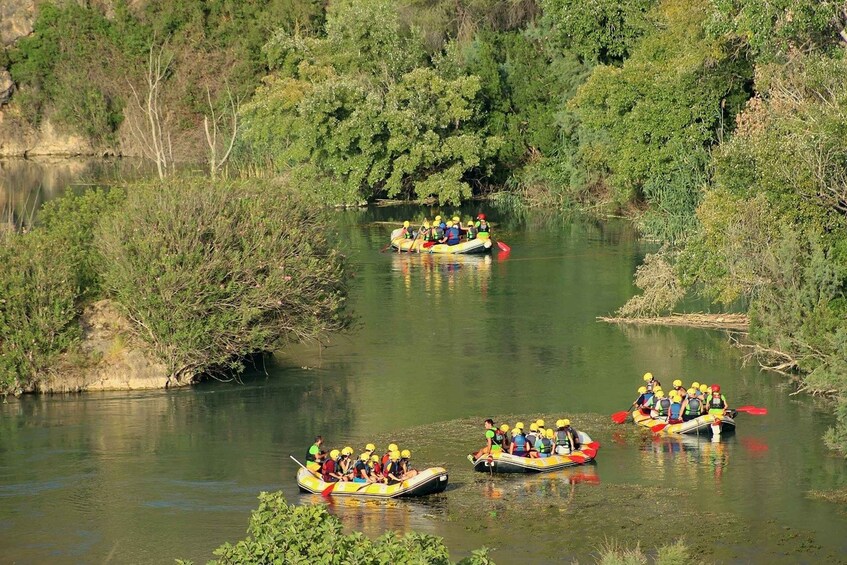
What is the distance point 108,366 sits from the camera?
38.6m

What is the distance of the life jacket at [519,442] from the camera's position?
32.0 meters

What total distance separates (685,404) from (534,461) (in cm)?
463

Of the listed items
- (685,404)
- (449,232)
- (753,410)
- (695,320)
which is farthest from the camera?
(449,232)

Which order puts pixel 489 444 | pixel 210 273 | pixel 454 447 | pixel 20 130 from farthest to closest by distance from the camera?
pixel 20 130 → pixel 210 273 → pixel 454 447 → pixel 489 444

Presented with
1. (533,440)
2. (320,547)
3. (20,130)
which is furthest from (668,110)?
(20,130)

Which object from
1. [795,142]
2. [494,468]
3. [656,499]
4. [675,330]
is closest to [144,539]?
[494,468]

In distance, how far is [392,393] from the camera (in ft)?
126

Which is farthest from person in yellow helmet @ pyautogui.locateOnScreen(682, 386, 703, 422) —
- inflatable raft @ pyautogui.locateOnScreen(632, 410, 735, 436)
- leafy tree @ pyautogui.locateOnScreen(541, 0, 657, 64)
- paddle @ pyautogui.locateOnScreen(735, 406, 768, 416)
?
leafy tree @ pyautogui.locateOnScreen(541, 0, 657, 64)

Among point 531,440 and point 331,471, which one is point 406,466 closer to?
point 331,471

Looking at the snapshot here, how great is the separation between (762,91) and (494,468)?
50.5 feet

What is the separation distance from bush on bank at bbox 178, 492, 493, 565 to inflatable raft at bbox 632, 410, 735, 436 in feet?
55.4

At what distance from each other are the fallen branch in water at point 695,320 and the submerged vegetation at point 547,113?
0.47 meters

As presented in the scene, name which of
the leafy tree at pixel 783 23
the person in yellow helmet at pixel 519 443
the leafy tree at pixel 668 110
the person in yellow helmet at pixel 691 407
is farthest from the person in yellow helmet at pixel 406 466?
the leafy tree at pixel 668 110

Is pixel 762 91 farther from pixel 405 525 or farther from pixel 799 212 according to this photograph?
pixel 405 525
